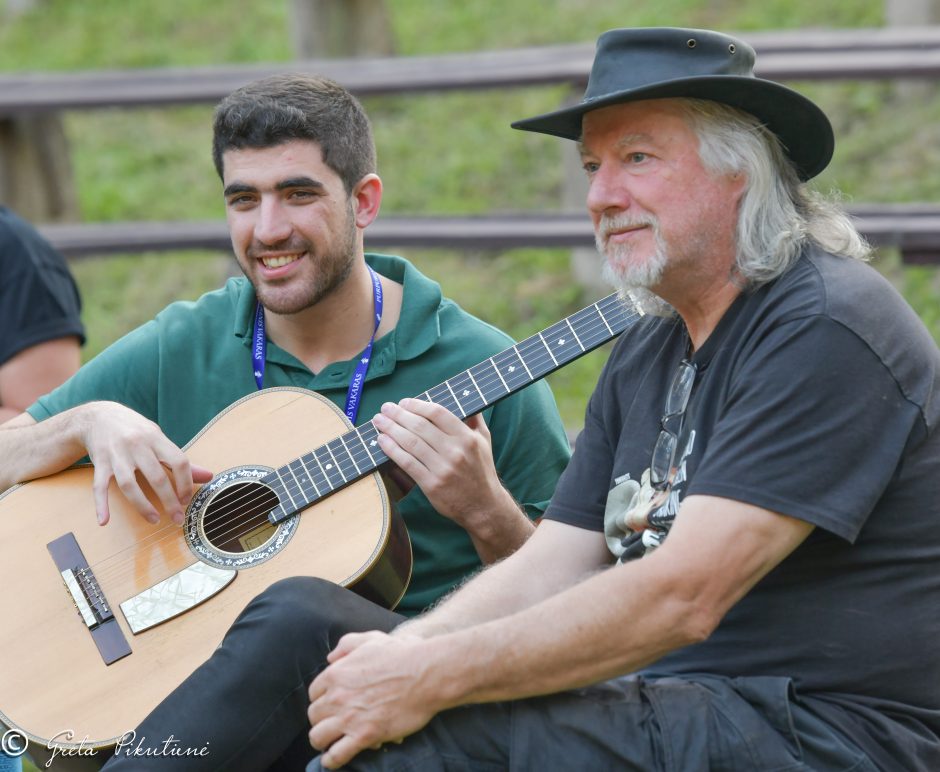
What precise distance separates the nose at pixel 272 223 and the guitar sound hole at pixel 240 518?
0.55m

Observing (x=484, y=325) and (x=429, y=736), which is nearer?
(x=429, y=736)

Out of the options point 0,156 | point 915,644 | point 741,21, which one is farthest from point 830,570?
point 741,21

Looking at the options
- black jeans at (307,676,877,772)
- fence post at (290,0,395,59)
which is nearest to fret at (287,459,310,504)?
black jeans at (307,676,877,772)

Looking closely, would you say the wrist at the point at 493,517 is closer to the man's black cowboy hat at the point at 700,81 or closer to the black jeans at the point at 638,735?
the black jeans at the point at 638,735

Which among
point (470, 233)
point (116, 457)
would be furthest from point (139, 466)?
point (470, 233)

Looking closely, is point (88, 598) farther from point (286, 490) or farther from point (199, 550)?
point (286, 490)

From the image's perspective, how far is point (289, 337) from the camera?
317cm

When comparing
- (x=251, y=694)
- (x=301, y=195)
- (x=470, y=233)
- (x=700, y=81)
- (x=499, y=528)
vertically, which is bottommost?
(x=470, y=233)

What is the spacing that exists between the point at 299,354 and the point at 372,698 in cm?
124

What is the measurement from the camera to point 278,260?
3.06m

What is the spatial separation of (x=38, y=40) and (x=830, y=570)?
10215mm

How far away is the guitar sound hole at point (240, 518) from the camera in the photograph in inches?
112

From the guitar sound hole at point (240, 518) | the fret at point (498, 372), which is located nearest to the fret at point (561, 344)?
the fret at point (498, 372)

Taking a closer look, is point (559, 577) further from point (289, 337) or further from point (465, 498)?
point (289, 337)
